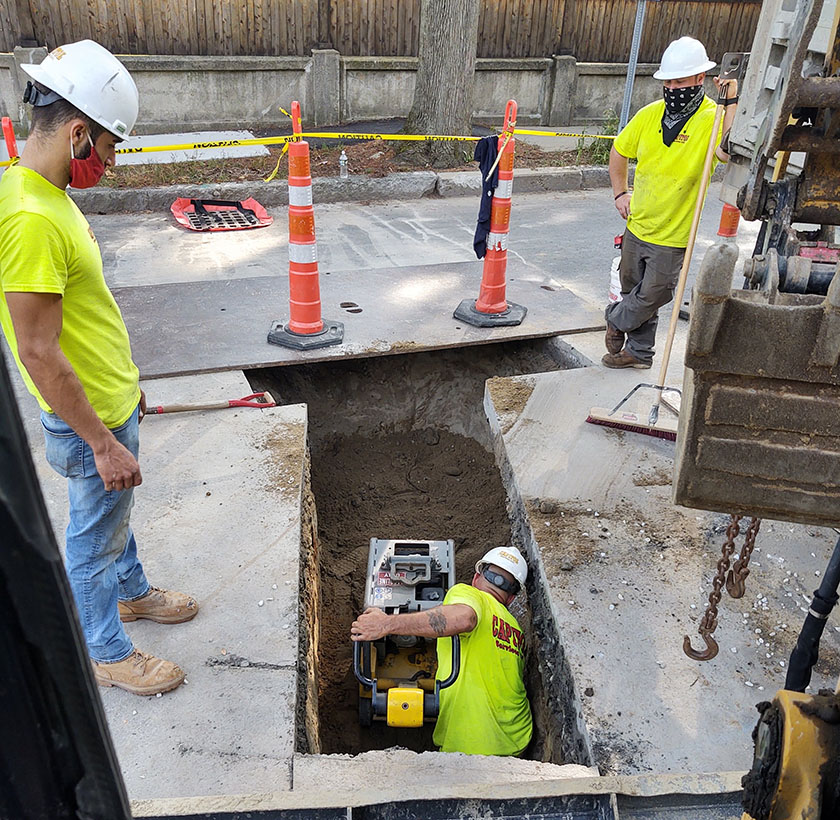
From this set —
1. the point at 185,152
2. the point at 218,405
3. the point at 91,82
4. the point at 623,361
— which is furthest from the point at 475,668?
the point at 185,152

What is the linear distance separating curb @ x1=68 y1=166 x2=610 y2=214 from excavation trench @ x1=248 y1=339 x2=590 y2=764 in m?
4.22

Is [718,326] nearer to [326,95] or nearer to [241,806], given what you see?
[241,806]

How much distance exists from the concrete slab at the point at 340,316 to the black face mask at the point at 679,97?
5.81 ft

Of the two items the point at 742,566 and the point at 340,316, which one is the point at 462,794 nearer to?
the point at 742,566

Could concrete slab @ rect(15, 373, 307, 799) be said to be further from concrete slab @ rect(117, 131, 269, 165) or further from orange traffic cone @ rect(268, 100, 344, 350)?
concrete slab @ rect(117, 131, 269, 165)

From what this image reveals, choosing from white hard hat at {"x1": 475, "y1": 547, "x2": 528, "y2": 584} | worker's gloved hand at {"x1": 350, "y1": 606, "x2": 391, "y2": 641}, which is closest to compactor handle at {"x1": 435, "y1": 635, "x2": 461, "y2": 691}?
worker's gloved hand at {"x1": 350, "y1": 606, "x2": 391, "y2": 641}

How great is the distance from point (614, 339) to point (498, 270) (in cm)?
108

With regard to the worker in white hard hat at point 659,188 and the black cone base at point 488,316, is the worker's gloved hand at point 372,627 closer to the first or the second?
the worker in white hard hat at point 659,188

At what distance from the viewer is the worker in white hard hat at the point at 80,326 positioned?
222 centimetres

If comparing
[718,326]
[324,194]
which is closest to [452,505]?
[718,326]

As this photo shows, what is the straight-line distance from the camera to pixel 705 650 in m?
3.15

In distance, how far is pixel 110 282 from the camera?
6598mm

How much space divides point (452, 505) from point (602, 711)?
2475 millimetres

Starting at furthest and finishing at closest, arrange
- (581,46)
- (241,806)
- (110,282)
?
1. (581,46)
2. (110,282)
3. (241,806)
